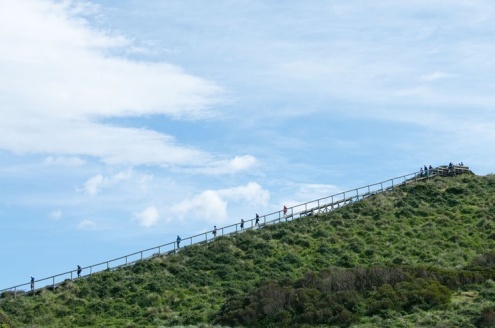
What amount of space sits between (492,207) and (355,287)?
28.2 metres

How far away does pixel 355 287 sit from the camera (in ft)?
136

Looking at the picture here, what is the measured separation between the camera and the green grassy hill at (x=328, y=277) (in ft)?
125

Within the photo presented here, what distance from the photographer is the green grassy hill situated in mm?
38000

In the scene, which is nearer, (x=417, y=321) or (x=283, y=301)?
(x=417, y=321)

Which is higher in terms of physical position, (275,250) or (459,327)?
(275,250)

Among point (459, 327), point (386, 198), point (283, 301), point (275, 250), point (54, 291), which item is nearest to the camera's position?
point (459, 327)

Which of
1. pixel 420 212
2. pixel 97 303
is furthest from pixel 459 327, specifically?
pixel 420 212

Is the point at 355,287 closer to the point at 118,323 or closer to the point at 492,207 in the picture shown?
the point at 118,323

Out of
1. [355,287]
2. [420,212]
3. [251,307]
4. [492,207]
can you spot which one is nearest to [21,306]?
[251,307]

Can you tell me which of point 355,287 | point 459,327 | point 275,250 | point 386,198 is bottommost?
point 459,327

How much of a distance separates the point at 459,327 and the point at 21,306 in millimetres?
26957

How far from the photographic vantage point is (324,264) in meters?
55.2

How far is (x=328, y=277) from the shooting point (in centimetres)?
4338

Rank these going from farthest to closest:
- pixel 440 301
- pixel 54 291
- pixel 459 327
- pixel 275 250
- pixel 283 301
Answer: pixel 275 250 < pixel 54 291 < pixel 283 301 < pixel 440 301 < pixel 459 327
